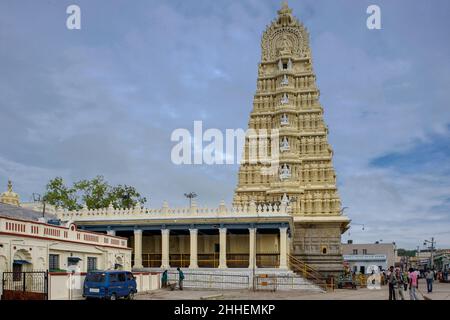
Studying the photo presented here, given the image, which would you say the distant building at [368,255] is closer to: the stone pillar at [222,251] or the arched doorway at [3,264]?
the stone pillar at [222,251]

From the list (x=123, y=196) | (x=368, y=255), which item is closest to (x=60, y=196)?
(x=123, y=196)

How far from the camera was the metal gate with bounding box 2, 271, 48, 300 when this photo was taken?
88.1ft

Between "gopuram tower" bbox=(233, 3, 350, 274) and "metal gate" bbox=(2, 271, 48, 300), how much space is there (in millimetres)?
35949

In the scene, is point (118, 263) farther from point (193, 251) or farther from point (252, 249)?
point (252, 249)

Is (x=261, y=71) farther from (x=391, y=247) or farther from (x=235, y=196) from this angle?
(x=391, y=247)

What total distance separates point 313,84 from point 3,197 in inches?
1577

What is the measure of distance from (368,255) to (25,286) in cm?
8784

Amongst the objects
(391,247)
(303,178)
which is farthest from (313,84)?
(391,247)

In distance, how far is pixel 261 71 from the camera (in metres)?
74.5

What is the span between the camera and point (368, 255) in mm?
106812

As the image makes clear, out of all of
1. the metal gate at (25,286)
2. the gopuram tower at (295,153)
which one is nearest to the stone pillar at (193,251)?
the gopuram tower at (295,153)

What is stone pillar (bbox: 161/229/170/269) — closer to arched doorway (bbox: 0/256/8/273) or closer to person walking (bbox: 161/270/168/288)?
person walking (bbox: 161/270/168/288)

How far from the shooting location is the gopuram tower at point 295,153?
64.5 metres

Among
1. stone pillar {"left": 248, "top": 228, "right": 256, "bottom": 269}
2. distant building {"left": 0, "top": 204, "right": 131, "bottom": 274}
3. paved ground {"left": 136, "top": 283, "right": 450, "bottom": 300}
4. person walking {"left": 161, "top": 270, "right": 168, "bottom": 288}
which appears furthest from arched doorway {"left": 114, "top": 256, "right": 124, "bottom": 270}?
stone pillar {"left": 248, "top": 228, "right": 256, "bottom": 269}
